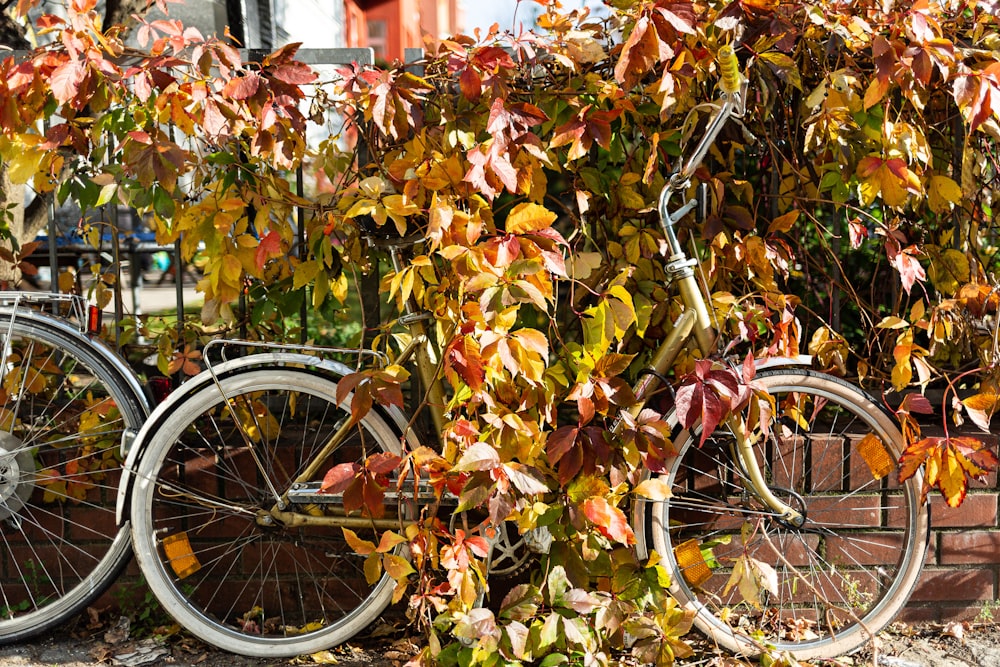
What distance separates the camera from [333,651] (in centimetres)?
276

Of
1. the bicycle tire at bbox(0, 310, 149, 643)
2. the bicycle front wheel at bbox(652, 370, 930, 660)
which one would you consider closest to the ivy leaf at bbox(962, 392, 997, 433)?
the bicycle front wheel at bbox(652, 370, 930, 660)

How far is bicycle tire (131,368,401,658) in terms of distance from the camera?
8.65 feet

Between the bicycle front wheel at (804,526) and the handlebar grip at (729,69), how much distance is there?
79cm

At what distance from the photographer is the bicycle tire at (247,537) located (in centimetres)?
264

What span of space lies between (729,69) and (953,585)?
1.80m

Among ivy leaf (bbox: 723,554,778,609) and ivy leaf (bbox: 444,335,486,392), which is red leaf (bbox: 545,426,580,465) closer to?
ivy leaf (bbox: 444,335,486,392)

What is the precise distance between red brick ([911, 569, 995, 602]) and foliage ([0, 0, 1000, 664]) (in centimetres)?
46

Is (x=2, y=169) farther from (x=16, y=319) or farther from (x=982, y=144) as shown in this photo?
(x=982, y=144)

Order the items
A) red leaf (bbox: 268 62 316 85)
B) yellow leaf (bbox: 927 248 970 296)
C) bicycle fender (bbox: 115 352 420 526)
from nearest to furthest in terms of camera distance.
Answer: red leaf (bbox: 268 62 316 85) → bicycle fender (bbox: 115 352 420 526) → yellow leaf (bbox: 927 248 970 296)

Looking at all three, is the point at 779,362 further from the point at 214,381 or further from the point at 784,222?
the point at 214,381

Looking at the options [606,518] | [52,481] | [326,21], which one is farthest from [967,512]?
[326,21]

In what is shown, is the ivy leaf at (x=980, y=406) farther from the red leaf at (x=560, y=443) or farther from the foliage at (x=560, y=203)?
the red leaf at (x=560, y=443)

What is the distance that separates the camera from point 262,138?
8.04 feet

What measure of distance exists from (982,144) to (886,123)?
53cm
